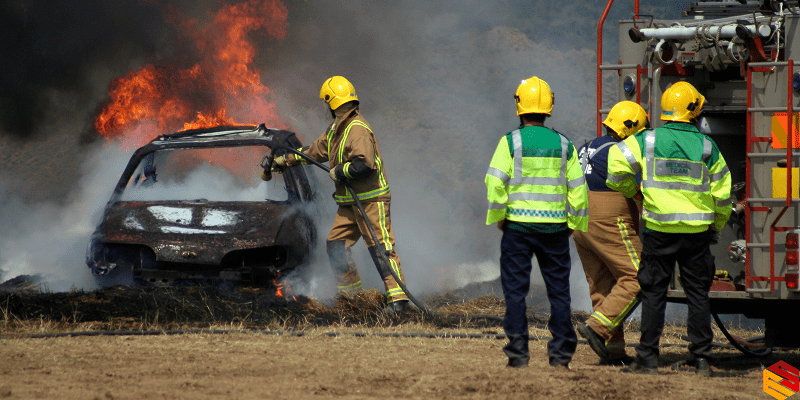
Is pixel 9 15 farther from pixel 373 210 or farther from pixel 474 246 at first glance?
pixel 373 210

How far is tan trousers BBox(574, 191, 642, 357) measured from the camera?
17.2 feet

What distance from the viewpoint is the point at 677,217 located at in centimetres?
487

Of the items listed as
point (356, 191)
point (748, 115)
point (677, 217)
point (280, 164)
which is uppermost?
point (748, 115)

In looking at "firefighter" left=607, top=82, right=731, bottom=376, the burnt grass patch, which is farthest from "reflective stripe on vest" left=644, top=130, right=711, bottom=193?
the burnt grass patch

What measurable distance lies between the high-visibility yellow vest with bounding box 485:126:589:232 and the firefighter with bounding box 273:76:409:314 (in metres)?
2.25

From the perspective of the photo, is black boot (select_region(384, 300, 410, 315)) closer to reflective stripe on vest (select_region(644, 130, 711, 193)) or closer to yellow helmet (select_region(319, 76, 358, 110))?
yellow helmet (select_region(319, 76, 358, 110))

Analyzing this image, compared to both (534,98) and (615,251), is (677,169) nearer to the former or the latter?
(615,251)

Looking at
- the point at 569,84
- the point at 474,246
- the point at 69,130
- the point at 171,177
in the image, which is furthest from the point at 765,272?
the point at 69,130

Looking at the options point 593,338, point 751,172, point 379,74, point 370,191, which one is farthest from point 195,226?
point 379,74

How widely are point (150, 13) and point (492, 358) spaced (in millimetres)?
17220

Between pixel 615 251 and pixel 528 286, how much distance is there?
2.90 feet

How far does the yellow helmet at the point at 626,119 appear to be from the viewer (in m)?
5.64

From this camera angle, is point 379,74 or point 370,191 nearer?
point 370,191

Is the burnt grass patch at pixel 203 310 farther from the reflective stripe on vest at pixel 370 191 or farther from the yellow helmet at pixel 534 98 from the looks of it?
the yellow helmet at pixel 534 98
